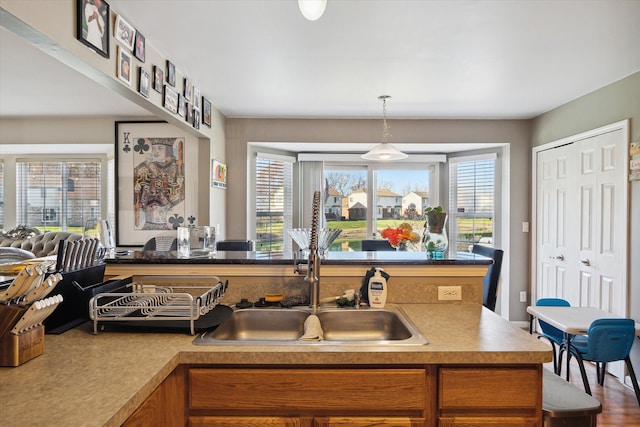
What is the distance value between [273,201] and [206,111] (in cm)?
164

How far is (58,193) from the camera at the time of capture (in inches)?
211

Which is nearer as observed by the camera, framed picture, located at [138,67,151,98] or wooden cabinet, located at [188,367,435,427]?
wooden cabinet, located at [188,367,435,427]

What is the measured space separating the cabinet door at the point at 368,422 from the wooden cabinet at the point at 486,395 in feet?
0.28

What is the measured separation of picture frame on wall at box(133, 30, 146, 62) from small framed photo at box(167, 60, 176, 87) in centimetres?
38

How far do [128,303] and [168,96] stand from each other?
184 cm

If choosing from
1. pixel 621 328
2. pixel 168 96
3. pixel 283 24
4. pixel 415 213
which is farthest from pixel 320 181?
pixel 621 328

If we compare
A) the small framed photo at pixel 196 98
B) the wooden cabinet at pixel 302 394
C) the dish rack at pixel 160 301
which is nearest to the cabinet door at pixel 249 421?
the wooden cabinet at pixel 302 394

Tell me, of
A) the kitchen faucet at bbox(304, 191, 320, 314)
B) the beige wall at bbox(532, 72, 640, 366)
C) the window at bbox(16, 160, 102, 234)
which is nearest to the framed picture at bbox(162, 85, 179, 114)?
the kitchen faucet at bbox(304, 191, 320, 314)

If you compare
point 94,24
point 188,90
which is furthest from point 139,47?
point 188,90

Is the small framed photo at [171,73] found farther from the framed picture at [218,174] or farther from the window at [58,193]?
the window at [58,193]

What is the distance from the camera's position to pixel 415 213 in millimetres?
5379

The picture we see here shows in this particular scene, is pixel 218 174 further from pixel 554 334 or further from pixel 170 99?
pixel 554 334

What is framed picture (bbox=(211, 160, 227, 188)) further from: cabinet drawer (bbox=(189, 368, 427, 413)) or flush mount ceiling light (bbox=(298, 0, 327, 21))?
cabinet drawer (bbox=(189, 368, 427, 413))

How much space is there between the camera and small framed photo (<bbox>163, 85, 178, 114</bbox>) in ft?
8.99
